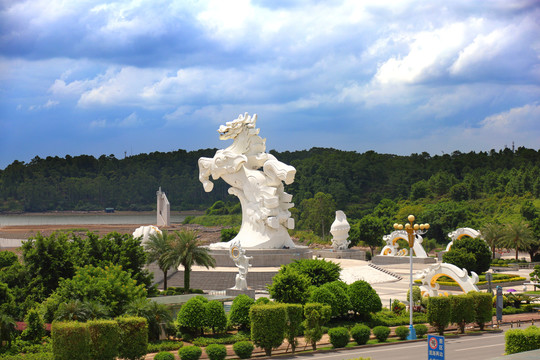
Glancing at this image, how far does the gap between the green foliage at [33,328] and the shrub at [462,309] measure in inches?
600

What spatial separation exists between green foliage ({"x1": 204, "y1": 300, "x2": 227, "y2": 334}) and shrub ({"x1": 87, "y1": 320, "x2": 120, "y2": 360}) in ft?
19.0

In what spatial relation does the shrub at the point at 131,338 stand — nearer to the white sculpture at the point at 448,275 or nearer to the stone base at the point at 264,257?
the white sculpture at the point at 448,275

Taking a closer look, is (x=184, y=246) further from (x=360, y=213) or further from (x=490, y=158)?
(x=490, y=158)

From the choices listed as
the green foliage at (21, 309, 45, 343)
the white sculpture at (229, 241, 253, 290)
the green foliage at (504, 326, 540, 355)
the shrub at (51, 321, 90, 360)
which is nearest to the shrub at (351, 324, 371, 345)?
the green foliage at (504, 326, 540, 355)

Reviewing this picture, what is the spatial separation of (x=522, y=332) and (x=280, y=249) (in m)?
28.2

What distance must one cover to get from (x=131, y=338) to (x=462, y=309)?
13.4 meters

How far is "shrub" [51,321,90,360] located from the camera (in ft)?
59.9

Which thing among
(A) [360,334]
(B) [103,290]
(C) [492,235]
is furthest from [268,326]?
(C) [492,235]

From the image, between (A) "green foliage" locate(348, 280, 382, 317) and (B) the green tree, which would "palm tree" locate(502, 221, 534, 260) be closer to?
(B) the green tree

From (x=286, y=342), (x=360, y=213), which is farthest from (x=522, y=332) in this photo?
(x=360, y=213)

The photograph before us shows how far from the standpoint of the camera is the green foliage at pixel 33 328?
22.4 meters

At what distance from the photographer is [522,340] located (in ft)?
58.2

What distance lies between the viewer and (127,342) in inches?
776

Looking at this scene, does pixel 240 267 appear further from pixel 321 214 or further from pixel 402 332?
pixel 321 214
